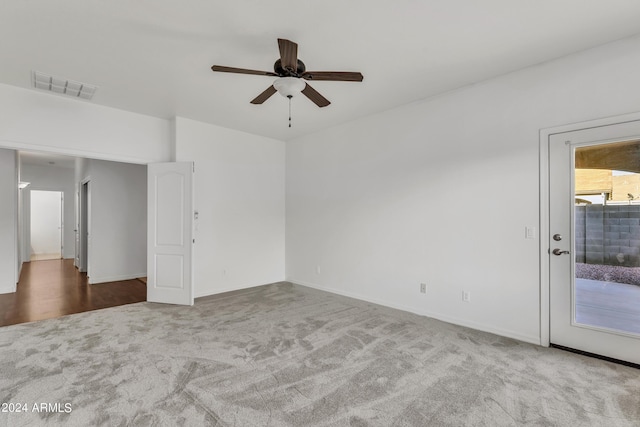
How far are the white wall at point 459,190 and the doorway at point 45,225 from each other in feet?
32.8

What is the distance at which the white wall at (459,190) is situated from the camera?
298 centimetres

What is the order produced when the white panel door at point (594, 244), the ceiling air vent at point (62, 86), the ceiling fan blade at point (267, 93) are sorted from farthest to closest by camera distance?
the ceiling air vent at point (62, 86) → the ceiling fan blade at point (267, 93) → the white panel door at point (594, 244)

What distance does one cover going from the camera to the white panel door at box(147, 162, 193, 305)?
448cm

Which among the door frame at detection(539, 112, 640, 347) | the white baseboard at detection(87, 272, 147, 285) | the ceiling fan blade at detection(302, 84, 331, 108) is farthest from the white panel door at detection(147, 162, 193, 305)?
the door frame at detection(539, 112, 640, 347)

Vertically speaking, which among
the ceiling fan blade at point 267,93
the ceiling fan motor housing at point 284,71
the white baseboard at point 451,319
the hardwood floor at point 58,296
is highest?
the ceiling fan motor housing at point 284,71

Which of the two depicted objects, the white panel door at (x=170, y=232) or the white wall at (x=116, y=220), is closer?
the white panel door at (x=170, y=232)

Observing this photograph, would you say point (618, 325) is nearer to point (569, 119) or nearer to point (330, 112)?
point (569, 119)

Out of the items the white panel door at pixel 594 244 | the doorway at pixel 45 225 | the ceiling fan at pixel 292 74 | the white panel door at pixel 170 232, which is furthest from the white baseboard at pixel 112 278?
the white panel door at pixel 594 244

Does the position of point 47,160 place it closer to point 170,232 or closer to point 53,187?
point 53,187

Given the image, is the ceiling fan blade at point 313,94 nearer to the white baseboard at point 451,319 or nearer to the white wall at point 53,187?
the white baseboard at point 451,319

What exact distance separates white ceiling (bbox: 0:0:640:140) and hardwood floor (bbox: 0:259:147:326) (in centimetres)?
287

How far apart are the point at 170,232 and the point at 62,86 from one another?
217cm

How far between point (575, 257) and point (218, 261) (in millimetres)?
4757

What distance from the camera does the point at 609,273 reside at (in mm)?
2787
